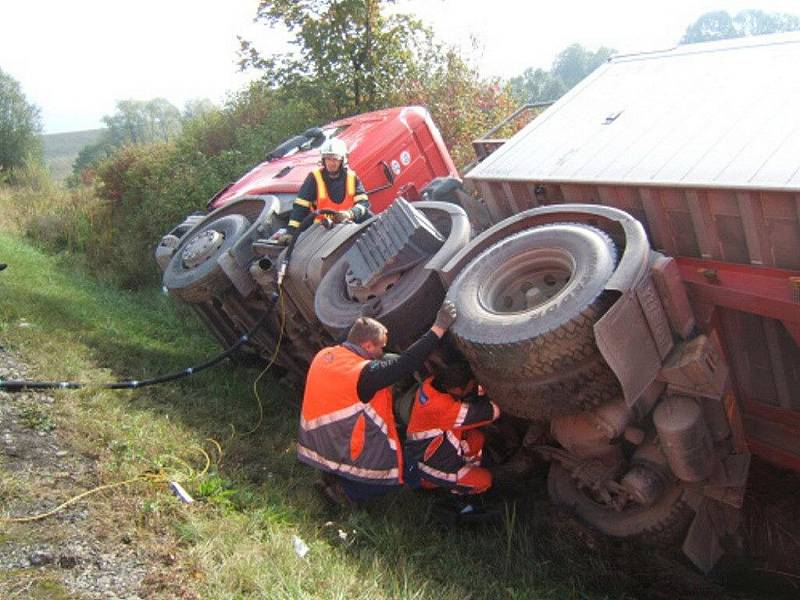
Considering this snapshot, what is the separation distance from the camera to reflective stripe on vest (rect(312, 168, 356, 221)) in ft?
19.6

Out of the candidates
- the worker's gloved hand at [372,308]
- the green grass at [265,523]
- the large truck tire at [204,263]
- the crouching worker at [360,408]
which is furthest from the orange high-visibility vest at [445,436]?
the large truck tire at [204,263]

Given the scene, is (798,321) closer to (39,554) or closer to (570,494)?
(570,494)

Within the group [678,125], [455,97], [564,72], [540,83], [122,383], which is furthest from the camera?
[564,72]

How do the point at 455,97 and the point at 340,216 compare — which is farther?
the point at 455,97

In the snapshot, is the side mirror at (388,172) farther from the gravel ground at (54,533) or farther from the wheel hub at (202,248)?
the gravel ground at (54,533)

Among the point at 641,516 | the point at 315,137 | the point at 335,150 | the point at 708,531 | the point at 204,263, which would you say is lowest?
the point at 708,531

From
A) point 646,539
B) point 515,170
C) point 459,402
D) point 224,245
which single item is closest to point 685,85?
point 515,170

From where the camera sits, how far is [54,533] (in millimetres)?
3568

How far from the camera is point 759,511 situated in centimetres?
412

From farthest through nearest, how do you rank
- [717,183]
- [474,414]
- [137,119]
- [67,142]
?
1. [67,142]
2. [137,119]
3. [474,414]
4. [717,183]

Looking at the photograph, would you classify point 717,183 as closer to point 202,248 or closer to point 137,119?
point 202,248

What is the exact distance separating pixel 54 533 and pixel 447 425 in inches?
80.0

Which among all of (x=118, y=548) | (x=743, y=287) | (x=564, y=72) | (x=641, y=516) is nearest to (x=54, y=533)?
(x=118, y=548)

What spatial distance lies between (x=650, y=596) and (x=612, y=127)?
259 cm
